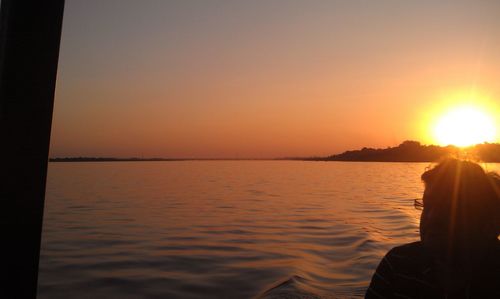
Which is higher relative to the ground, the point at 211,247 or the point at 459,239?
the point at 459,239

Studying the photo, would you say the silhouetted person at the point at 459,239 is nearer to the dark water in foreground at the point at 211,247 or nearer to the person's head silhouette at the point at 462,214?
the person's head silhouette at the point at 462,214

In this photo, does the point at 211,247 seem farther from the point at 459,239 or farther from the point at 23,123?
the point at 23,123

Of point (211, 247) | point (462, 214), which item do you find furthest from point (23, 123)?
point (211, 247)

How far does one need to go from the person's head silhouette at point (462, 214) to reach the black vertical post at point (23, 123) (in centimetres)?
205

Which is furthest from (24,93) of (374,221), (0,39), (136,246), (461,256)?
(374,221)

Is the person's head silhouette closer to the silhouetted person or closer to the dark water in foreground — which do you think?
the silhouetted person

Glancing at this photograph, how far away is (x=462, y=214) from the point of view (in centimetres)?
236

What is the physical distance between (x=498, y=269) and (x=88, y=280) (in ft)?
24.5

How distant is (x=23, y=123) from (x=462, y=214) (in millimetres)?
2269

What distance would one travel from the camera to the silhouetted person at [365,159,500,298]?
92.2 inches

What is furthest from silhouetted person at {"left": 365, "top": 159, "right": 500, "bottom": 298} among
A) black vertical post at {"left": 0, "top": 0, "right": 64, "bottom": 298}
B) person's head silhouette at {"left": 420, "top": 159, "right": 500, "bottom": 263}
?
black vertical post at {"left": 0, "top": 0, "right": 64, "bottom": 298}

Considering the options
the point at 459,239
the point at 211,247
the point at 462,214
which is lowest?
the point at 211,247

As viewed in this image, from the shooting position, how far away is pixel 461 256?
7.66ft

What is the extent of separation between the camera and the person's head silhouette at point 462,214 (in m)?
2.35
